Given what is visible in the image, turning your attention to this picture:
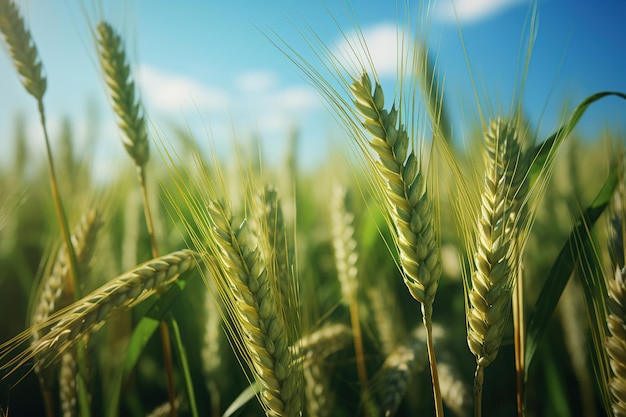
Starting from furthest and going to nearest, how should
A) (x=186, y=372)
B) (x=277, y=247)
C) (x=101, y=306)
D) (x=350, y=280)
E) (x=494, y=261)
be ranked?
(x=350, y=280) → (x=277, y=247) → (x=186, y=372) → (x=101, y=306) → (x=494, y=261)

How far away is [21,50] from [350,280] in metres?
1.29

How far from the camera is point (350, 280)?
4.53 feet

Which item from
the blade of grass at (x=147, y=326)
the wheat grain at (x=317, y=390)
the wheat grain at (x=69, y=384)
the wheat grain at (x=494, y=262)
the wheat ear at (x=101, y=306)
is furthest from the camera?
the wheat grain at (x=317, y=390)

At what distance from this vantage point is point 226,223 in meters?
0.85

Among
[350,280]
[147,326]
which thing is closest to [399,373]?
[350,280]

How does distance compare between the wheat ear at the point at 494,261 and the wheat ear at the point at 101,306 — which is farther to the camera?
the wheat ear at the point at 101,306

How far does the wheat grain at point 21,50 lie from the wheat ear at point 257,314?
857mm

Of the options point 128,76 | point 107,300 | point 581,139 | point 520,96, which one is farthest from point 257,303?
point 581,139

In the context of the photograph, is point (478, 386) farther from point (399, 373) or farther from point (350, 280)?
point (350, 280)

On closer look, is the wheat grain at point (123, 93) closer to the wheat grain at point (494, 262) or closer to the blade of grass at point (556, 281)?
the wheat grain at point (494, 262)

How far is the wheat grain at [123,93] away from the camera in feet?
4.03

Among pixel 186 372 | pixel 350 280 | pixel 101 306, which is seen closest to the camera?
pixel 101 306

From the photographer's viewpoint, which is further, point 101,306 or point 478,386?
point 101,306

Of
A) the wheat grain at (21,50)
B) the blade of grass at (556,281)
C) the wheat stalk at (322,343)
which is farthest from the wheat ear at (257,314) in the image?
the wheat grain at (21,50)
